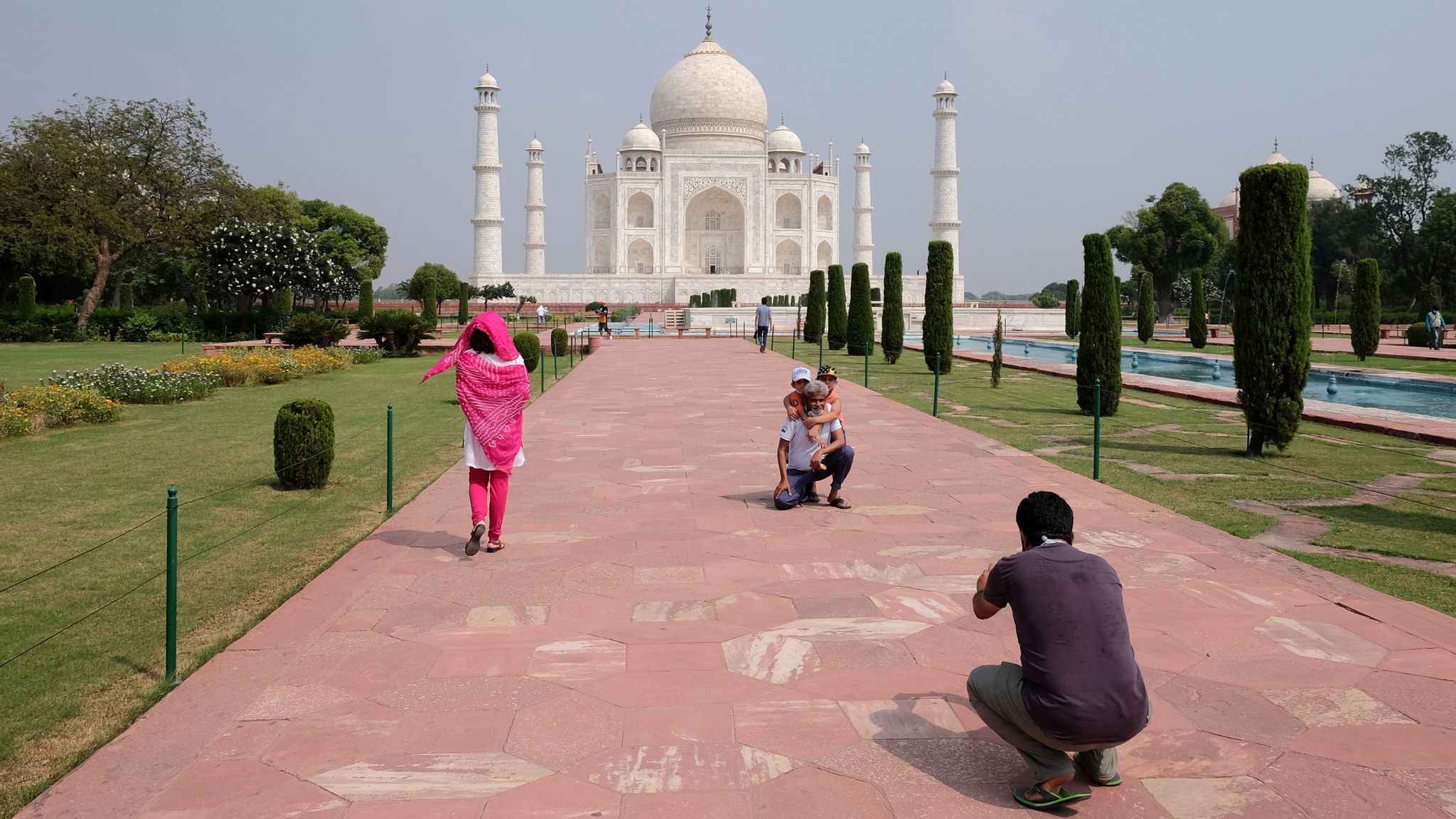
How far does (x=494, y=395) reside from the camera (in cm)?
497

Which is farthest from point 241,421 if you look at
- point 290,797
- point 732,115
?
point 732,115

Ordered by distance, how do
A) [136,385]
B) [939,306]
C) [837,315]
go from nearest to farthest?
[136,385], [939,306], [837,315]

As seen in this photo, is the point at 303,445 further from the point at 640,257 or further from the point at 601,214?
the point at 601,214

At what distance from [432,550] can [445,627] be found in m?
1.23

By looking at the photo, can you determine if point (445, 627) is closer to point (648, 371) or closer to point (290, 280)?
point (648, 371)

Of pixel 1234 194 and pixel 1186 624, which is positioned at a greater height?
pixel 1234 194

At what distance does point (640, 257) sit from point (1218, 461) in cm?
4591

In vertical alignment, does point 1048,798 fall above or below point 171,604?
below

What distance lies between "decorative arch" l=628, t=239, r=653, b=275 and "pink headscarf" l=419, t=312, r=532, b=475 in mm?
47308

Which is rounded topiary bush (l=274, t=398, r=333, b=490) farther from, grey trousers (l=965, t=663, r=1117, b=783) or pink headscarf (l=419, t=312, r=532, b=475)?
grey trousers (l=965, t=663, r=1117, b=783)

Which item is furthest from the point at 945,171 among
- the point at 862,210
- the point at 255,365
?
the point at 255,365

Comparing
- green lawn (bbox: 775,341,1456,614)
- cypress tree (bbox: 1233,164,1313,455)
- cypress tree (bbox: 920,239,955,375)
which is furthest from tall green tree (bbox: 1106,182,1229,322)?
cypress tree (bbox: 1233,164,1313,455)

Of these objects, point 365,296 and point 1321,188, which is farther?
point 1321,188

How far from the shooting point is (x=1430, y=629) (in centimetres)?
368
